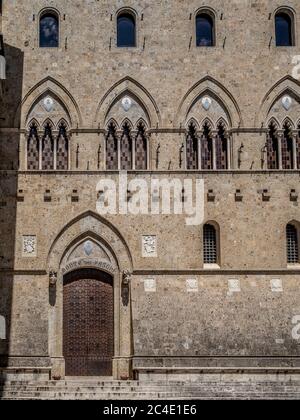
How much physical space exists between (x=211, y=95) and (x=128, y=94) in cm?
306

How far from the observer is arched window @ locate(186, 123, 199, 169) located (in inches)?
1453

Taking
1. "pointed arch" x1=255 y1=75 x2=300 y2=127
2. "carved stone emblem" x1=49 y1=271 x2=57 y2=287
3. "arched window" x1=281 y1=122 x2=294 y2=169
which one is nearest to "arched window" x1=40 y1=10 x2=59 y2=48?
"pointed arch" x1=255 y1=75 x2=300 y2=127

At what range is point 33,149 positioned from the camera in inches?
1448

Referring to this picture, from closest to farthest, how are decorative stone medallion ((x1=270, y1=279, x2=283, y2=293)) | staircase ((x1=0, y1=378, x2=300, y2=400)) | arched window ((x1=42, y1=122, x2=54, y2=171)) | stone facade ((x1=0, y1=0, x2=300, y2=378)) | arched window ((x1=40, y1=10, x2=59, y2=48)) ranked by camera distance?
staircase ((x1=0, y1=378, x2=300, y2=400)) < stone facade ((x1=0, y1=0, x2=300, y2=378)) < decorative stone medallion ((x1=270, y1=279, x2=283, y2=293)) < arched window ((x1=42, y1=122, x2=54, y2=171)) < arched window ((x1=40, y1=10, x2=59, y2=48))

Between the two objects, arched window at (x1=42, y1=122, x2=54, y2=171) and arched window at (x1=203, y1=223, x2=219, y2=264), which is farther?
arched window at (x1=42, y1=122, x2=54, y2=171)

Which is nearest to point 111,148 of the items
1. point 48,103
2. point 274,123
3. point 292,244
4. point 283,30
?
point 48,103

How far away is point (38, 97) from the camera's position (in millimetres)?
36812

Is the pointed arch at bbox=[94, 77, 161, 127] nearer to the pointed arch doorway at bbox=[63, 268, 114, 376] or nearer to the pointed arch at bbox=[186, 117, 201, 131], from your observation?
the pointed arch at bbox=[186, 117, 201, 131]

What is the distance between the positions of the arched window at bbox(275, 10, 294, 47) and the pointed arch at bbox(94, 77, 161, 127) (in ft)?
17.7

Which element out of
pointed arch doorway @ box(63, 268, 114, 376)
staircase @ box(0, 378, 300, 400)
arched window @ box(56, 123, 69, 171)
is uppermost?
arched window @ box(56, 123, 69, 171)

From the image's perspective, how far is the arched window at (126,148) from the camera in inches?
1449

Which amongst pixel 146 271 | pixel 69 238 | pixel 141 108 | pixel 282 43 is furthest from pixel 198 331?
pixel 282 43

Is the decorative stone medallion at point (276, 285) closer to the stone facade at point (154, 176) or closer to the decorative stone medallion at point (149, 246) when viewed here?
the stone facade at point (154, 176)

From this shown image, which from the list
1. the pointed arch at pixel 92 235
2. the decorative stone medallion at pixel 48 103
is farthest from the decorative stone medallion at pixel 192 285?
the decorative stone medallion at pixel 48 103
